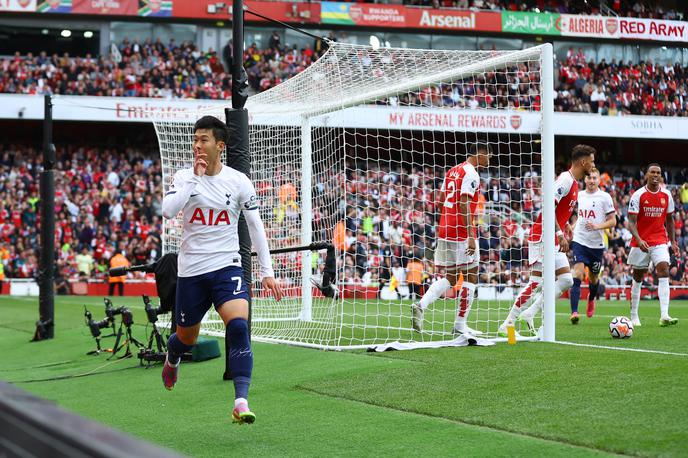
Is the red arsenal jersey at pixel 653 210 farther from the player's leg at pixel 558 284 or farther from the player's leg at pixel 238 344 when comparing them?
the player's leg at pixel 238 344

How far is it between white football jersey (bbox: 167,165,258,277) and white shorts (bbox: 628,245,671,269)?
829cm

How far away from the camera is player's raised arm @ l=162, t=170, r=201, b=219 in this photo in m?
6.21

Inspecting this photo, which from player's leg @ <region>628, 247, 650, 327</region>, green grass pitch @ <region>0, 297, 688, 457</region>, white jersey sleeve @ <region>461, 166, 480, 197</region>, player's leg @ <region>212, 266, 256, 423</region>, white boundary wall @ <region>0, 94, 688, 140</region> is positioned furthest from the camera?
white boundary wall @ <region>0, 94, 688, 140</region>

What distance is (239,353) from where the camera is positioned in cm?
612

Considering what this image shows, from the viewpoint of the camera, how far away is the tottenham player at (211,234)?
623 centimetres

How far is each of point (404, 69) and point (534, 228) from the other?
8.59 feet

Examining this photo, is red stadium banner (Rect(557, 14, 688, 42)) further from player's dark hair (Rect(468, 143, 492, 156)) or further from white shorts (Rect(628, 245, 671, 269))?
player's dark hair (Rect(468, 143, 492, 156))

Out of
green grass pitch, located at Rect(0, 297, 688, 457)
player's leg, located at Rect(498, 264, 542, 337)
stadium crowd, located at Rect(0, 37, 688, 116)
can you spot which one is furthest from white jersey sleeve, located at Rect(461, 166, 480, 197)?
stadium crowd, located at Rect(0, 37, 688, 116)

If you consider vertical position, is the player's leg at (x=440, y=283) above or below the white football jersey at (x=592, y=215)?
below

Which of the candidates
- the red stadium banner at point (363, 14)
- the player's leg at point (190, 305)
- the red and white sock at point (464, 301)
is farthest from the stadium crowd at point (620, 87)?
the player's leg at point (190, 305)

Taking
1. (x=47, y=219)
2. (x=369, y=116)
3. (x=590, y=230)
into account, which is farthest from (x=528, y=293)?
(x=369, y=116)

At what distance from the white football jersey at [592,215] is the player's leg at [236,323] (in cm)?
919

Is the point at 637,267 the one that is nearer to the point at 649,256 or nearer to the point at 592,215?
the point at 649,256

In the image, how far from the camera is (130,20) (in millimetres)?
38156
